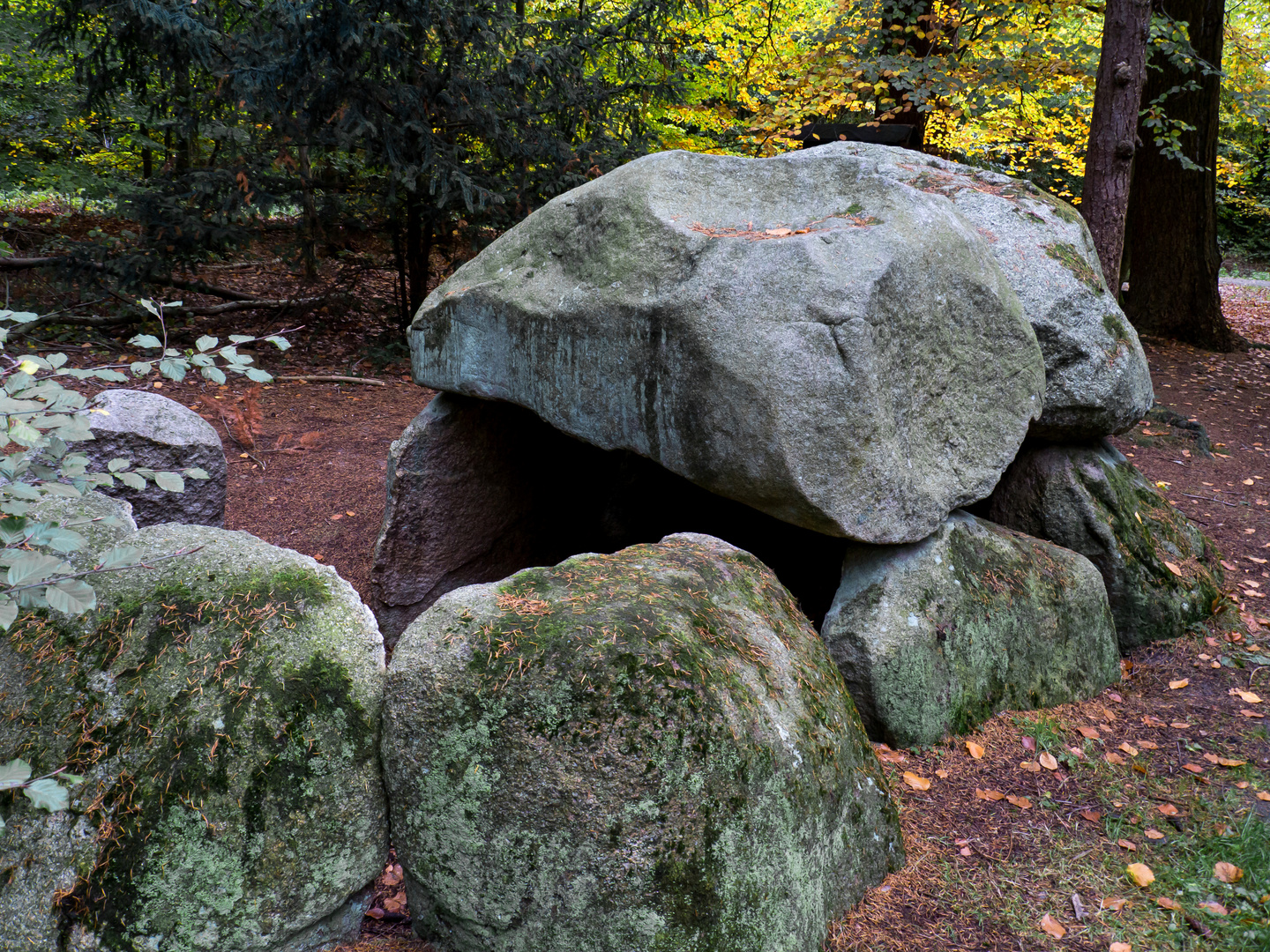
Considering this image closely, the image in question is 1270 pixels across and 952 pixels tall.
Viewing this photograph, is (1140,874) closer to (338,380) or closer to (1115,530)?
(1115,530)

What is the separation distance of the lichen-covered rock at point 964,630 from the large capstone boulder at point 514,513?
2.56 ft

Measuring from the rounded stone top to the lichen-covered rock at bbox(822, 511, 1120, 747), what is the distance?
3244 millimetres

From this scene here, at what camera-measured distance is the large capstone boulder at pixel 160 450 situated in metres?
4.19

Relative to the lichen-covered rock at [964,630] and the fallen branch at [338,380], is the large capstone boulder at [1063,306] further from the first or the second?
the fallen branch at [338,380]

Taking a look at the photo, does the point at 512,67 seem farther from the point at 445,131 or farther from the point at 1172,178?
the point at 1172,178

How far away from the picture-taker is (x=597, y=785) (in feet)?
7.26

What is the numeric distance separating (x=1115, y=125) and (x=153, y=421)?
677 centimetres

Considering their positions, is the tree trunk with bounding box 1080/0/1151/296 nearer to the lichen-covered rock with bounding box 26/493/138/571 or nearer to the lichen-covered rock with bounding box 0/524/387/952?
the lichen-covered rock with bounding box 0/524/387/952

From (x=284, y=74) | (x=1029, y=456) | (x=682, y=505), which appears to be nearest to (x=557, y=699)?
(x=682, y=505)

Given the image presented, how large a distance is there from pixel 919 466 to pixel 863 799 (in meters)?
1.44

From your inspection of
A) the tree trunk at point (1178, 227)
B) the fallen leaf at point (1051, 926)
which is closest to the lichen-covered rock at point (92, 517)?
the fallen leaf at point (1051, 926)

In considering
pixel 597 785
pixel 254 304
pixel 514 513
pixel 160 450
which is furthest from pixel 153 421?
pixel 254 304

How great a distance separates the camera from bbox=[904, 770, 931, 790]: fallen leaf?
336 cm

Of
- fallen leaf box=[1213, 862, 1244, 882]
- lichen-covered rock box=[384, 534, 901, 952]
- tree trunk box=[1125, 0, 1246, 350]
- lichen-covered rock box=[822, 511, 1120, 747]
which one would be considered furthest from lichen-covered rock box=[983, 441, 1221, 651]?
tree trunk box=[1125, 0, 1246, 350]
